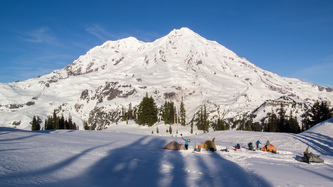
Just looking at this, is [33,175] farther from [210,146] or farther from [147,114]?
[147,114]

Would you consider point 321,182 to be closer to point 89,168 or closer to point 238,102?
point 89,168

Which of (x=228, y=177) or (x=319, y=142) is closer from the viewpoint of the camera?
(x=228, y=177)

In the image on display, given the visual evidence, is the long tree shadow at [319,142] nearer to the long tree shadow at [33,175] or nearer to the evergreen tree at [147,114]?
the long tree shadow at [33,175]

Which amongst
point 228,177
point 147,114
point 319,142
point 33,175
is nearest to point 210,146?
point 228,177

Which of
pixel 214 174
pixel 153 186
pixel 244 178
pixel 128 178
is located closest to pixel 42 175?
pixel 128 178

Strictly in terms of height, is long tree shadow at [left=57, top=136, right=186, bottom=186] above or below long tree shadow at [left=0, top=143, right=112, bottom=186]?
below

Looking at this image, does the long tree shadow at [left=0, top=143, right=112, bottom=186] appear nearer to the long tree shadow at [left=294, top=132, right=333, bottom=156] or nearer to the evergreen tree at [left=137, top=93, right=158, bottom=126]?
the long tree shadow at [left=294, top=132, right=333, bottom=156]

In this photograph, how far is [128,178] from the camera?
11500 mm

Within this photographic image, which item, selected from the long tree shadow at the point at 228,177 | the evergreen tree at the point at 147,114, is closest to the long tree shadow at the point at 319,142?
the long tree shadow at the point at 228,177

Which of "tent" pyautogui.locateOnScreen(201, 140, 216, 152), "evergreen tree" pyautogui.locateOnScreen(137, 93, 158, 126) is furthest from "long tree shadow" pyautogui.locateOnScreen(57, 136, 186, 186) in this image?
"evergreen tree" pyautogui.locateOnScreen(137, 93, 158, 126)

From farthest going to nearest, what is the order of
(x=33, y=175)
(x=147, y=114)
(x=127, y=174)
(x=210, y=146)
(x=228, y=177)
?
(x=147, y=114), (x=210, y=146), (x=228, y=177), (x=127, y=174), (x=33, y=175)

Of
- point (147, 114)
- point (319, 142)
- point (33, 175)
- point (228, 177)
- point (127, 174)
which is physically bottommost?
point (228, 177)

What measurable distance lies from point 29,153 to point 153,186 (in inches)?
335

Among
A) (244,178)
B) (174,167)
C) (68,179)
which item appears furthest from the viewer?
(174,167)
